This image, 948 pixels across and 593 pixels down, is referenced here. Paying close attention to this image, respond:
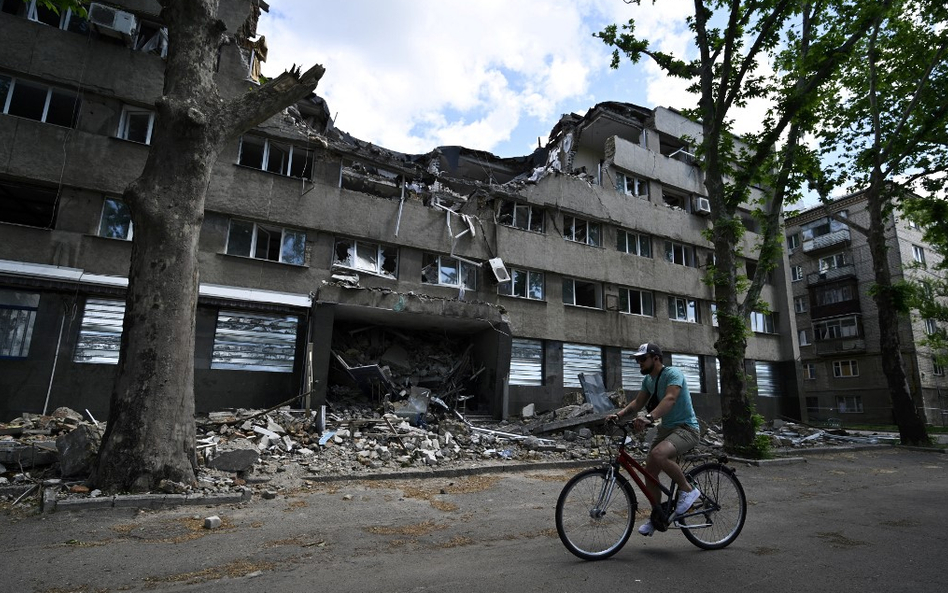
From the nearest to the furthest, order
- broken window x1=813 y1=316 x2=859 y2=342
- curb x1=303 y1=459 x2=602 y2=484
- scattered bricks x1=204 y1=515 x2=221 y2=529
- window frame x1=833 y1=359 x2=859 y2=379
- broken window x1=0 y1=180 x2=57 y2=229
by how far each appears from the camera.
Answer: scattered bricks x1=204 y1=515 x2=221 y2=529, curb x1=303 y1=459 x2=602 y2=484, broken window x1=0 y1=180 x2=57 y2=229, window frame x1=833 y1=359 x2=859 y2=379, broken window x1=813 y1=316 x2=859 y2=342

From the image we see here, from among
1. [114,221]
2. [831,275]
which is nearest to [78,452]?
[114,221]

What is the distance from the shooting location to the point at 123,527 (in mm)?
5289

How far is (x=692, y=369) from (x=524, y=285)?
383 inches

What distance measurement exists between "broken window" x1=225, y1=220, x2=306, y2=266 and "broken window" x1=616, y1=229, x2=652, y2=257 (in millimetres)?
13847

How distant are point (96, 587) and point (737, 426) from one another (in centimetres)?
1220

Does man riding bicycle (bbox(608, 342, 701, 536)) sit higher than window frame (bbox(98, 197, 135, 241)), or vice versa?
window frame (bbox(98, 197, 135, 241))

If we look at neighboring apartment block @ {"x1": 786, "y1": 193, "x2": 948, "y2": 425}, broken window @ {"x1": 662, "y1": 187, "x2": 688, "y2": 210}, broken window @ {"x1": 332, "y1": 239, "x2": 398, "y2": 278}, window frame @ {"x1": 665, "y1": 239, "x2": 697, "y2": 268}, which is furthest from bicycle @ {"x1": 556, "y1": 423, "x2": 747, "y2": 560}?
neighboring apartment block @ {"x1": 786, "y1": 193, "x2": 948, "y2": 425}

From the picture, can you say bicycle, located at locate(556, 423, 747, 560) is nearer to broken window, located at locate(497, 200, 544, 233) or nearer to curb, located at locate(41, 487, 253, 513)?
curb, located at locate(41, 487, 253, 513)

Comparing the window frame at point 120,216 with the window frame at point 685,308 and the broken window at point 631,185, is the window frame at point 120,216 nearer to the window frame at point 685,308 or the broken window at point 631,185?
the broken window at point 631,185

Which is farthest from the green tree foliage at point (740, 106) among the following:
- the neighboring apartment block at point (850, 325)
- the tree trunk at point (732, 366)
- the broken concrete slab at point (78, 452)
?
the neighboring apartment block at point (850, 325)

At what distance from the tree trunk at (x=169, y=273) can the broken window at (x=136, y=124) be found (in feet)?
26.7

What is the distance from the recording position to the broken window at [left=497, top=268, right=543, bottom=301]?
19.0 metres

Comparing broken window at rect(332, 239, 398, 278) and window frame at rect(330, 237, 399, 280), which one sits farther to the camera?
broken window at rect(332, 239, 398, 278)

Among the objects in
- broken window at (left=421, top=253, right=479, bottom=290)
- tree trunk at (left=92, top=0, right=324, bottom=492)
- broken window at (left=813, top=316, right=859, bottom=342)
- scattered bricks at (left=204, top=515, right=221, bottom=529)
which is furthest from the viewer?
broken window at (left=813, top=316, right=859, bottom=342)
